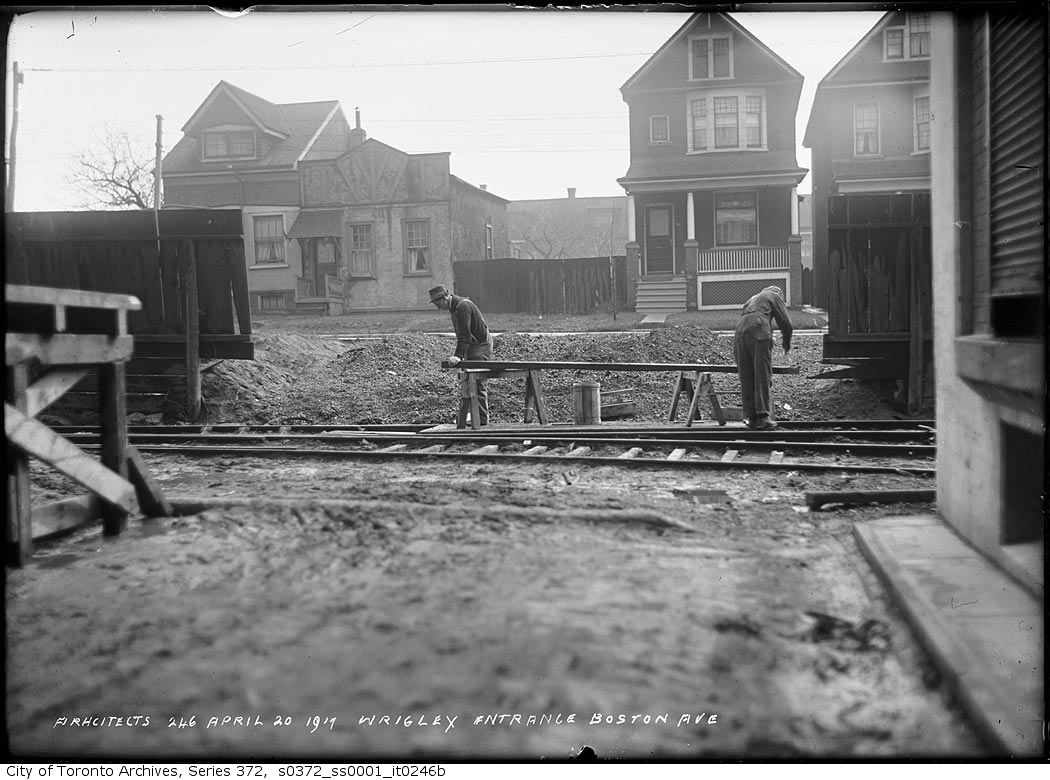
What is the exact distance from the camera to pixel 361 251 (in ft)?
97.8

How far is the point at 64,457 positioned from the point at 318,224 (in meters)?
26.7

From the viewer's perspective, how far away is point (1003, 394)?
12.7ft

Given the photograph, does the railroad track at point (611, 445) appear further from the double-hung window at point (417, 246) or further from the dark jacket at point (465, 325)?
the double-hung window at point (417, 246)

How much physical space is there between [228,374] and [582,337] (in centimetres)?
798

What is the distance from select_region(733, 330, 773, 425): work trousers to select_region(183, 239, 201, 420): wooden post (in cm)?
683

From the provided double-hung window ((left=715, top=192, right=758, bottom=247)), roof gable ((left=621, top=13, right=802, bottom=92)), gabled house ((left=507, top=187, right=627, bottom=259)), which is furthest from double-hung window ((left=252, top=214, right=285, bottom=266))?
gabled house ((left=507, top=187, right=627, bottom=259))

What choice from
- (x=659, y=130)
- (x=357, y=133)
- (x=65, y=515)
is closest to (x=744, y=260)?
(x=659, y=130)

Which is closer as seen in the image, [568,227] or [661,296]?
[661,296]

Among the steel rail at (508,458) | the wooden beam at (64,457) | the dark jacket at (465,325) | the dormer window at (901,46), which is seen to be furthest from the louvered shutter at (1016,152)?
the dormer window at (901,46)

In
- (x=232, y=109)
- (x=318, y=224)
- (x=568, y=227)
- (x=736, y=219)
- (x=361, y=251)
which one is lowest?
(x=361, y=251)

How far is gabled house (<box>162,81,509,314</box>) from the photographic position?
29312mm

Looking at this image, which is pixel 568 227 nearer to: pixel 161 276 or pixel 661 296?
pixel 661 296

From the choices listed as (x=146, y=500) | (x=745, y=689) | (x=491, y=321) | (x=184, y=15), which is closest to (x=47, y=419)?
(x=146, y=500)
